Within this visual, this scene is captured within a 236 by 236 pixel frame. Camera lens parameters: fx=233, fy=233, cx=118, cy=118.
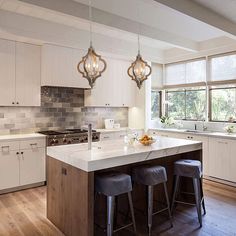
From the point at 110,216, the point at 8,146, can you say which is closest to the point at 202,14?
the point at 110,216

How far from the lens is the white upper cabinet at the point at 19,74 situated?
4043mm

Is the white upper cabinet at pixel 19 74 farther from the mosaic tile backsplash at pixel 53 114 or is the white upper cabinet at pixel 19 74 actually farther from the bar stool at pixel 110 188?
the bar stool at pixel 110 188

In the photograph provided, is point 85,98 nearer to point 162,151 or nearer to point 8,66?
point 8,66

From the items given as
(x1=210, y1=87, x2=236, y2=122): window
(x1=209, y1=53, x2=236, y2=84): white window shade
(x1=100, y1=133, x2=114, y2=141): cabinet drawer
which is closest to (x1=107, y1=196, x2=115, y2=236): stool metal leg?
(x1=100, y1=133, x2=114, y2=141): cabinet drawer

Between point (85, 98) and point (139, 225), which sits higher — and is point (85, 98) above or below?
above

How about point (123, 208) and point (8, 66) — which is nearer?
point (123, 208)

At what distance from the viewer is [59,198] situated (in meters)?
2.70

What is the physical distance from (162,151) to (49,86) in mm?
2812

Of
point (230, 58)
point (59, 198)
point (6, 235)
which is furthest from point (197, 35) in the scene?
point (6, 235)

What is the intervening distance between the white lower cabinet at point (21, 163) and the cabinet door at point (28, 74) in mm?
800

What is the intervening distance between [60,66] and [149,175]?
2.85 m

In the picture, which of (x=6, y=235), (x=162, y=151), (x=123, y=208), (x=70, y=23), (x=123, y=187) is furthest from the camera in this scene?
(x=70, y=23)

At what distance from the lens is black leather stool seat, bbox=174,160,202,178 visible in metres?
2.93

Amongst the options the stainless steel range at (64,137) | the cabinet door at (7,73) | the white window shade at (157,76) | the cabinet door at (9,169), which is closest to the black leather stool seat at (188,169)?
the stainless steel range at (64,137)
